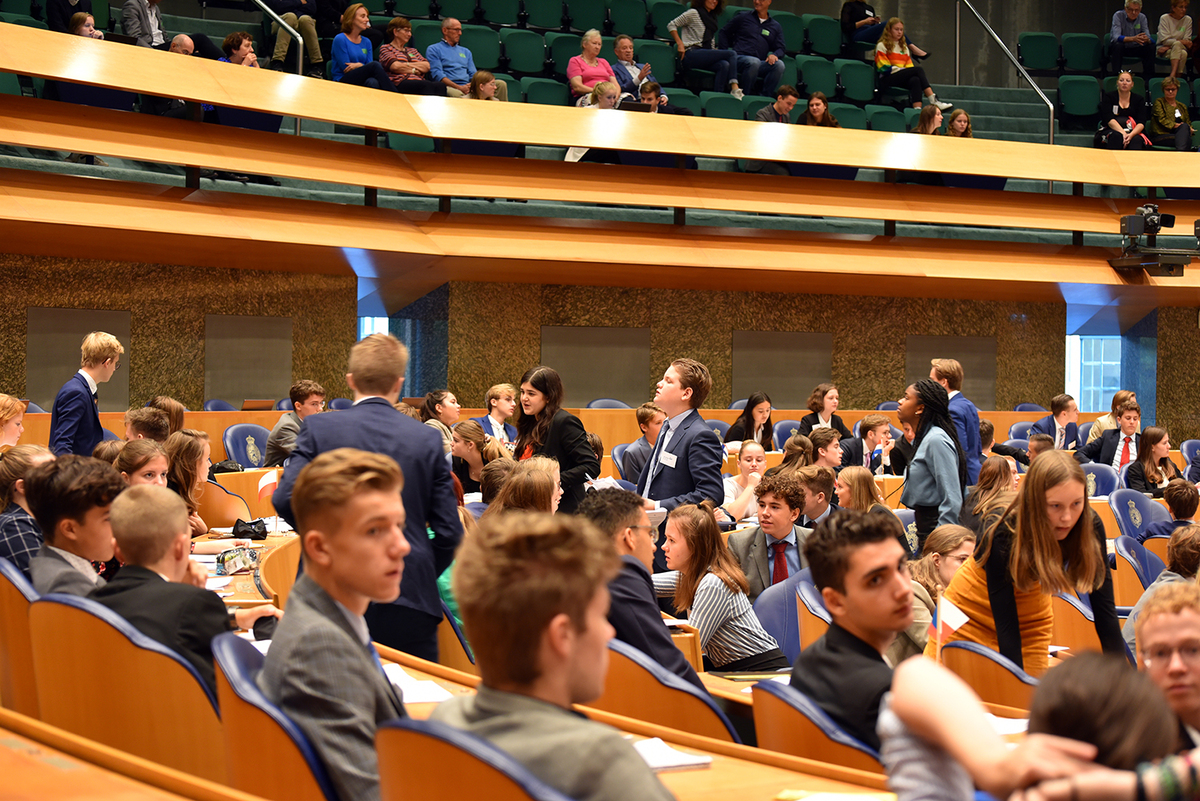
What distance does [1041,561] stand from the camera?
2936mm

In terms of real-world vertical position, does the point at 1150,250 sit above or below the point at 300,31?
below

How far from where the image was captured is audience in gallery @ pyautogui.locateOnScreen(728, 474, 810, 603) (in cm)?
446

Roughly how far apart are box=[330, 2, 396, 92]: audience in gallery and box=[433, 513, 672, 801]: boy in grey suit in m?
9.18

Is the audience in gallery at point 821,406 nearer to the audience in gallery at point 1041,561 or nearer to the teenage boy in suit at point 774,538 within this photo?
the teenage boy in suit at point 774,538

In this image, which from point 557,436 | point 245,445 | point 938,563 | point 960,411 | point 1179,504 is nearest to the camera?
point 938,563

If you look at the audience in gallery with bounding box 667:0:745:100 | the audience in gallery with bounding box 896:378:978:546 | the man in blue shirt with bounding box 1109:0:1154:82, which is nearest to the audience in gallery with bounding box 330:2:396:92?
the audience in gallery with bounding box 667:0:745:100

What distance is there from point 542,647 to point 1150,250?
1157 cm

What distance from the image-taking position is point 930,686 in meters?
1.29

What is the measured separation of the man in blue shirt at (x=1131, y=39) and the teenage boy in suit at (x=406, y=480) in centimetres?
1395

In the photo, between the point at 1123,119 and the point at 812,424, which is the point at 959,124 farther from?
the point at 812,424

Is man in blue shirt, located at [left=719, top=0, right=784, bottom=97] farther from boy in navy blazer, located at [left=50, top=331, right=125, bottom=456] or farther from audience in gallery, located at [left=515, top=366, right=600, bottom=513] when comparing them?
boy in navy blazer, located at [left=50, top=331, right=125, bottom=456]

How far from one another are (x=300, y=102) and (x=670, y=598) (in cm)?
630

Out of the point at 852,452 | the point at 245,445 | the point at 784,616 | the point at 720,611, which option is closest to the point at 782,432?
the point at 852,452

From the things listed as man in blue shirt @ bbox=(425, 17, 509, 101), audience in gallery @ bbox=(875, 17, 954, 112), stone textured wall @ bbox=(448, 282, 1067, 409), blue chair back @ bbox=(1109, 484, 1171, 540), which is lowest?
blue chair back @ bbox=(1109, 484, 1171, 540)
